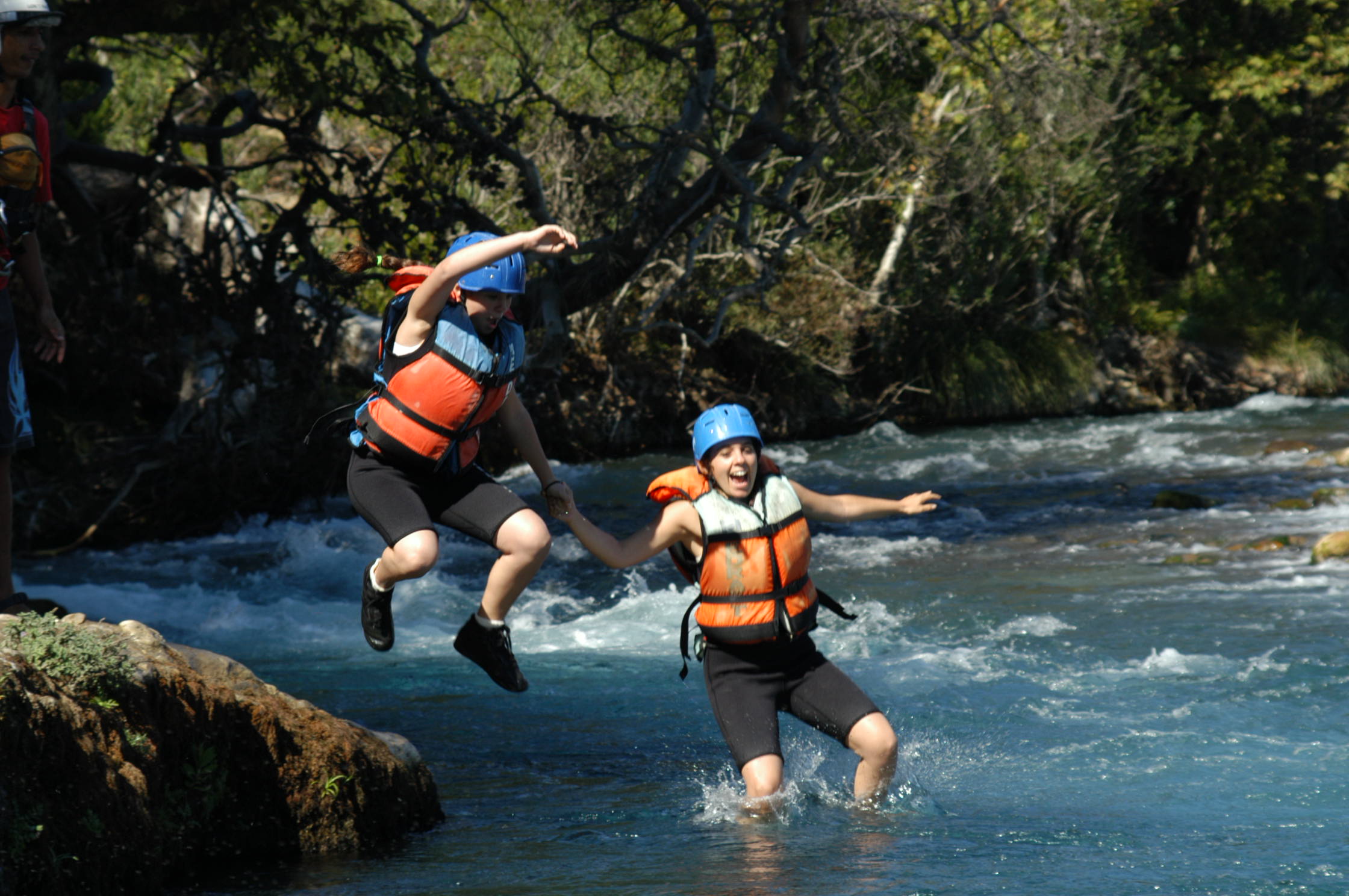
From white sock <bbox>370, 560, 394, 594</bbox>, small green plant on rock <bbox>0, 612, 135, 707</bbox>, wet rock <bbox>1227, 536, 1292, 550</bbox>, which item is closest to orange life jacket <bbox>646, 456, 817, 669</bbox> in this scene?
white sock <bbox>370, 560, 394, 594</bbox>

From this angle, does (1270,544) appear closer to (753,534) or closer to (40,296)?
(753,534)

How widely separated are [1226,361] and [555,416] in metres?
12.9

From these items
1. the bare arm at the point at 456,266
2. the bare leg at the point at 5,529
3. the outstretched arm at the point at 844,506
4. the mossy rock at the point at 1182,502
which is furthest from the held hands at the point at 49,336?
the mossy rock at the point at 1182,502

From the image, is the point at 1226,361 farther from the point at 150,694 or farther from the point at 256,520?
the point at 150,694

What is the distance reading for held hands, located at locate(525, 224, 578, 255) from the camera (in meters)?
4.39

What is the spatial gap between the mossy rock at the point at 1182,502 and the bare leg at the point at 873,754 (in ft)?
28.5

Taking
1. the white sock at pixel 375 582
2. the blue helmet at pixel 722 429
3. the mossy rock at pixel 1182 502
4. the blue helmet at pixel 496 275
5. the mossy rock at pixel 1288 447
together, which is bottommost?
the mossy rock at pixel 1182 502

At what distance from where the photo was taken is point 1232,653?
25.3 ft

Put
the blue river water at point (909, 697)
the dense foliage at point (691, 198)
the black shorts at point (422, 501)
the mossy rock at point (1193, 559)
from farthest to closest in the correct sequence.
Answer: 1. the dense foliage at point (691, 198)
2. the mossy rock at point (1193, 559)
3. the black shorts at point (422, 501)
4. the blue river water at point (909, 697)

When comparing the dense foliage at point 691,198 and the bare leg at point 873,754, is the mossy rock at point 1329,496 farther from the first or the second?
the bare leg at point 873,754

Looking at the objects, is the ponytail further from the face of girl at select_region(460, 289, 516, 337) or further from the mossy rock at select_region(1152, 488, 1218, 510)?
the mossy rock at select_region(1152, 488, 1218, 510)

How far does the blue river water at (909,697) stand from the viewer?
4.60 metres

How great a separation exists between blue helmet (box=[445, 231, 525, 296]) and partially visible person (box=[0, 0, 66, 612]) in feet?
5.37

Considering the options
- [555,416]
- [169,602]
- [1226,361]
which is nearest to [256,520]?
[169,602]
